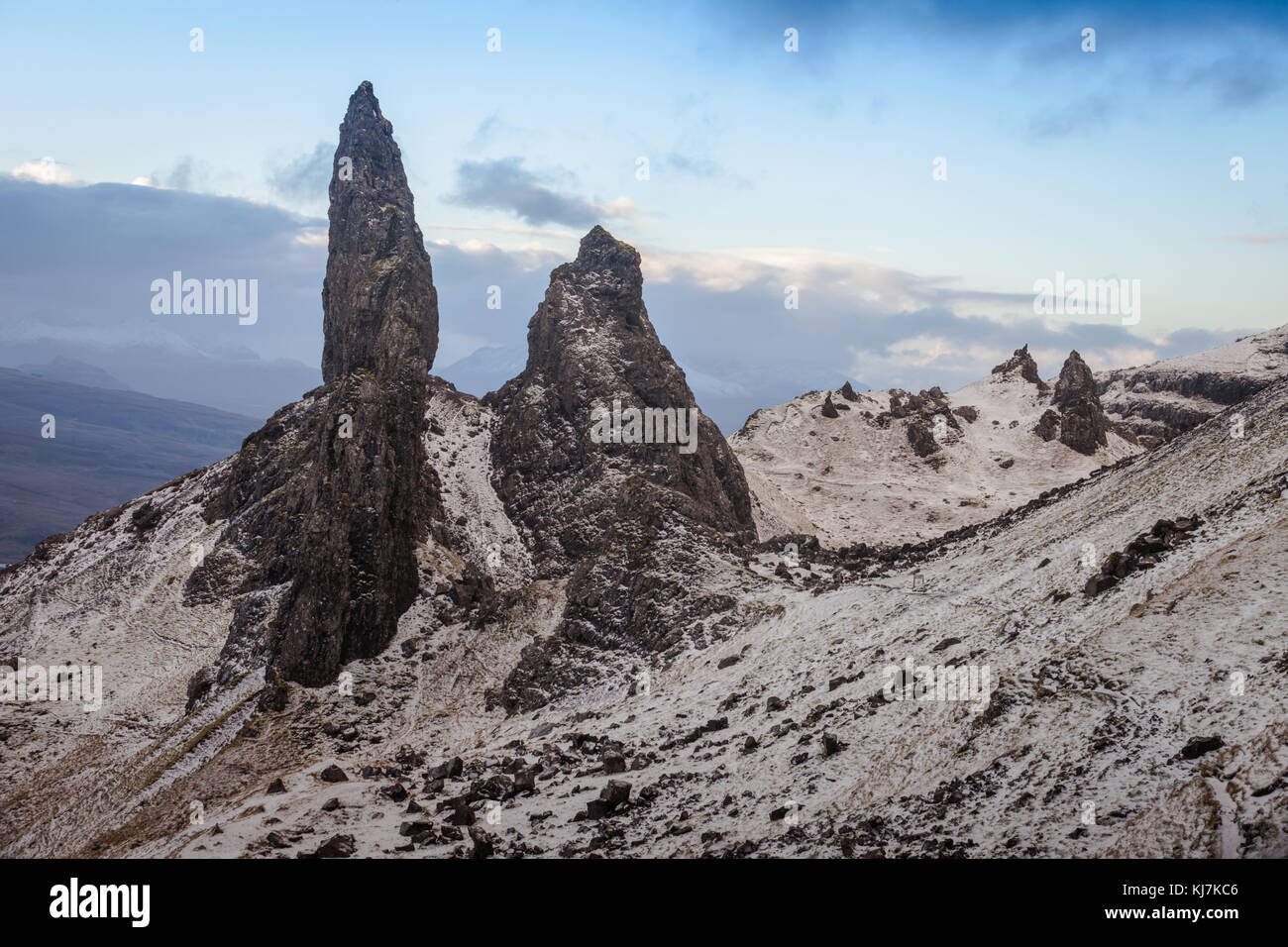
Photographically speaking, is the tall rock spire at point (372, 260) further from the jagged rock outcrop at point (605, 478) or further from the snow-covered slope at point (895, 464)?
the snow-covered slope at point (895, 464)

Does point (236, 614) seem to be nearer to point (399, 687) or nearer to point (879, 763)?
point (399, 687)

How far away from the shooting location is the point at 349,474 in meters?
64.9

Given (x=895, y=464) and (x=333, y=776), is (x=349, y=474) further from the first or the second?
(x=895, y=464)

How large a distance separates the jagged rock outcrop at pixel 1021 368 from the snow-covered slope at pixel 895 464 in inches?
54.4

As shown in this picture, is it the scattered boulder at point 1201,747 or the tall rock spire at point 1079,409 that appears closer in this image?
the scattered boulder at point 1201,747

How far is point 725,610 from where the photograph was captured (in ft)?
185

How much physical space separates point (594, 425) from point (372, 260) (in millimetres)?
30445

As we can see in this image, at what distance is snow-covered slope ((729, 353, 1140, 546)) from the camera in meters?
106

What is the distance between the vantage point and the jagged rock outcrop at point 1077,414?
12662 cm

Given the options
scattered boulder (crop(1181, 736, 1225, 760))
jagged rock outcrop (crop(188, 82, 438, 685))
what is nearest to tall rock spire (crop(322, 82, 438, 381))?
jagged rock outcrop (crop(188, 82, 438, 685))

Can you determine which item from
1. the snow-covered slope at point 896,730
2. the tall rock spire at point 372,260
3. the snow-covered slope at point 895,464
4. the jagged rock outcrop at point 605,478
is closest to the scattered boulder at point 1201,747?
the snow-covered slope at point 896,730

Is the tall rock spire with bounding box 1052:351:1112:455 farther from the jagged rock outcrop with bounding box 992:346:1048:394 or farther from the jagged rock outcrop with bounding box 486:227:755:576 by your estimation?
the jagged rock outcrop with bounding box 486:227:755:576

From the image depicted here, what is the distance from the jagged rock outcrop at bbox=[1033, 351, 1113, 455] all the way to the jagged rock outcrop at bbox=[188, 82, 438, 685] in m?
89.9
